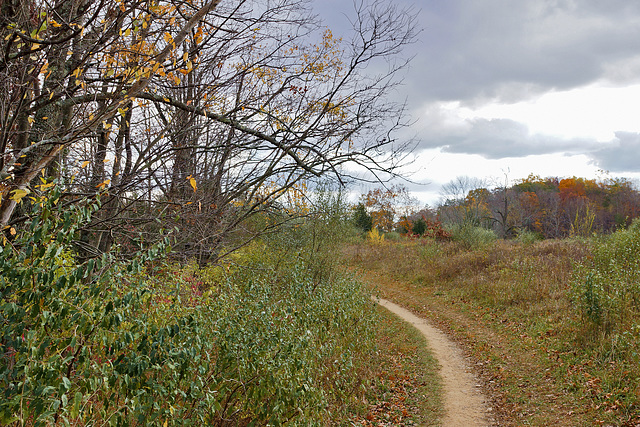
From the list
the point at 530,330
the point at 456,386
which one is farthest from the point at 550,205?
the point at 456,386

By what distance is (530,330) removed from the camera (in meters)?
8.80

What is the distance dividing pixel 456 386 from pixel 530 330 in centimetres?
273

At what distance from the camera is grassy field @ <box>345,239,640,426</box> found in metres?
5.89

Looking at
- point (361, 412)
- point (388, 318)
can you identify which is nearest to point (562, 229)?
point (388, 318)

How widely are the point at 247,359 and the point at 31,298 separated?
2.01m

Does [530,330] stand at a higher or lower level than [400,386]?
higher

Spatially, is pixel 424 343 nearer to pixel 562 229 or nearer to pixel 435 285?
pixel 435 285

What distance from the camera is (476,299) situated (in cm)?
1196

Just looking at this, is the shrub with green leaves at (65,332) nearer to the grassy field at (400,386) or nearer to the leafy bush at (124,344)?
the leafy bush at (124,344)

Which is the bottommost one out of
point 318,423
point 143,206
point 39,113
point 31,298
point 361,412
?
point 361,412

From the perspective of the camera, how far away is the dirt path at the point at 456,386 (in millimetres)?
6023

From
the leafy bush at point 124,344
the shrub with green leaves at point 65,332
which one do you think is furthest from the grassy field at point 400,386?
the shrub with green leaves at point 65,332

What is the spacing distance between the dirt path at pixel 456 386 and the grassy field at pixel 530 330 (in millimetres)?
234

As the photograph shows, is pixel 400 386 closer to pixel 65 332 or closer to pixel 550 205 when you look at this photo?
pixel 65 332
